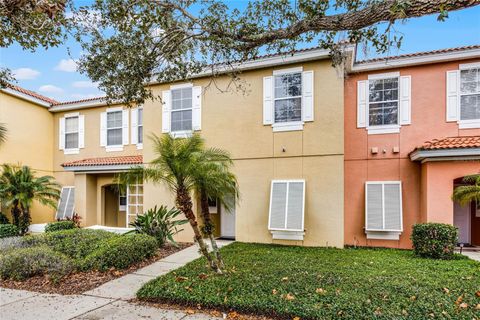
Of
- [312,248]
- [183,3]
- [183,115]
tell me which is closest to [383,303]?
[312,248]

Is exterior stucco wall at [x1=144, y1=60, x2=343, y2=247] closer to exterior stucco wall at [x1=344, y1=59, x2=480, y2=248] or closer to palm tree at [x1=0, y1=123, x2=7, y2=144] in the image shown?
exterior stucco wall at [x1=344, y1=59, x2=480, y2=248]

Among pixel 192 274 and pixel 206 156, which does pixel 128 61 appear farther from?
pixel 192 274

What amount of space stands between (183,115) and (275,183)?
4611mm

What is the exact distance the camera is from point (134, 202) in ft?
49.3

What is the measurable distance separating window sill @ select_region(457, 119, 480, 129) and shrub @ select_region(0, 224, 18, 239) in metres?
17.9

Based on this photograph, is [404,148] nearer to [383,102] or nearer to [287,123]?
[383,102]

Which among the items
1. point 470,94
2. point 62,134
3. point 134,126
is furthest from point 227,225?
point 62,134

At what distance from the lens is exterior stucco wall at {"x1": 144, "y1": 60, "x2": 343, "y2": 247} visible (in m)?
10.7

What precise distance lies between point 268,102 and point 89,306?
327 inches

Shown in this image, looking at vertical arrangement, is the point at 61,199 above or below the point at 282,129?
below

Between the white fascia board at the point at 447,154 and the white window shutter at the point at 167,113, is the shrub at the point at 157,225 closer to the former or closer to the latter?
the white window shutter at the point at 167,113

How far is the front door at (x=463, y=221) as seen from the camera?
494 inches

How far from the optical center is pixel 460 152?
31.9 ft

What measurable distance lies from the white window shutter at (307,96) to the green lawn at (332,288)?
488 cm
